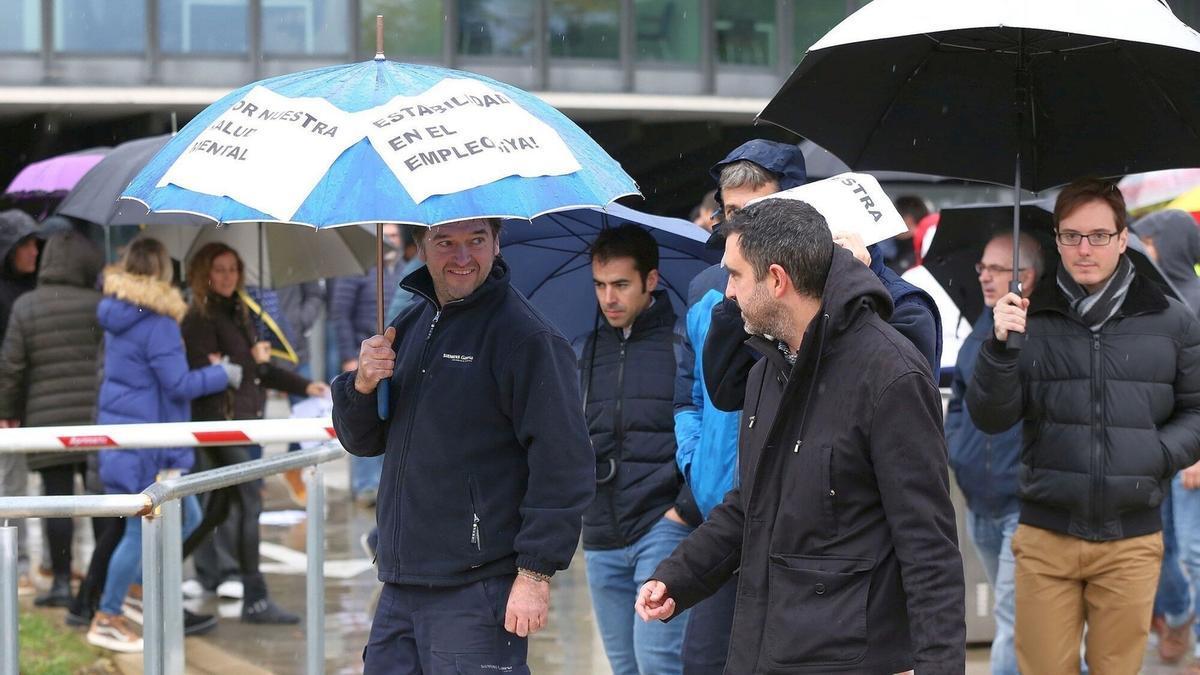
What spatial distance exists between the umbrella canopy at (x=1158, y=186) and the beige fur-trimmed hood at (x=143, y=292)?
593cm

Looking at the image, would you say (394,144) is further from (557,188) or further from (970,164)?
(970,164)

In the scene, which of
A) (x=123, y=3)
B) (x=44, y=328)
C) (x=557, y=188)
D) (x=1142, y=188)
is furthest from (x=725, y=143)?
(x=557, y=188)

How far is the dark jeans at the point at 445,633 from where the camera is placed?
14.8ft

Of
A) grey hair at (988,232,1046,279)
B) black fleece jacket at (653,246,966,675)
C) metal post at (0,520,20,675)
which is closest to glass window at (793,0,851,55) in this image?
grey hair at (988,232,1046,279)

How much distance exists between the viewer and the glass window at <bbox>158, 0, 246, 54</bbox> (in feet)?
71.1

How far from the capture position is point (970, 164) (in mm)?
5719

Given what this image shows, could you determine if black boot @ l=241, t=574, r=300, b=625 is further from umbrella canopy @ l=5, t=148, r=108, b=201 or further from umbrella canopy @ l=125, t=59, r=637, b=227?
umbrella canopy @ l=125, t=59, r=637, b=227

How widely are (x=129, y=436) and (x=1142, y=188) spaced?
7710 millimetres

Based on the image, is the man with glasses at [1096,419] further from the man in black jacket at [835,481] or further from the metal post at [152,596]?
the metal post at [152,596]

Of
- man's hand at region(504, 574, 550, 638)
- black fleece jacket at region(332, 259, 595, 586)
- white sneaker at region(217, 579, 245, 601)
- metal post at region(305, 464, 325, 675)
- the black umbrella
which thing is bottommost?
white sneaker at region(217, 579, 245, 601)

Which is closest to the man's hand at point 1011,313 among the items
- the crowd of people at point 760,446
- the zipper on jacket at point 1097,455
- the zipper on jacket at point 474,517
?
the crowd of people at point 760,446

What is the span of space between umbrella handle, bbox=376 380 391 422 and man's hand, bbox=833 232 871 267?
54.7 inches

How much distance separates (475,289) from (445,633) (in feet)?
3.17

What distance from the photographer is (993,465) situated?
693cm
